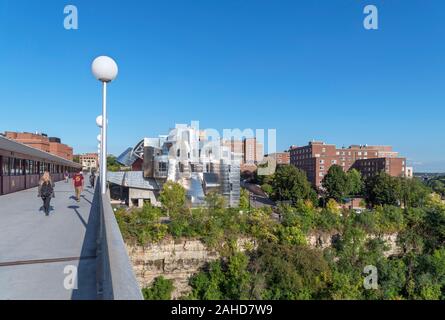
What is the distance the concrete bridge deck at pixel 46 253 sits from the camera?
2.82m

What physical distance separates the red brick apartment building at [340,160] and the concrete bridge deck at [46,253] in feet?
195

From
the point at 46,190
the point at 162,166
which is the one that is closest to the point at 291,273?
the point at 46,190

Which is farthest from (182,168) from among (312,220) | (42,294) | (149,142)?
(42,294)

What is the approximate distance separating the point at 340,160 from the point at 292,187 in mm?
31638

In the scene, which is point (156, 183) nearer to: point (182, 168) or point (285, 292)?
point (182, 168)

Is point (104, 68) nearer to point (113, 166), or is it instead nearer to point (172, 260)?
point (172, 260)

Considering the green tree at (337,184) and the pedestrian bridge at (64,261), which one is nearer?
the pedestrian bridge at (64,261)

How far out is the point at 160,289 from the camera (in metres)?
15.9

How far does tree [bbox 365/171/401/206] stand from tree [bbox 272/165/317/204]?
8355 millimetres

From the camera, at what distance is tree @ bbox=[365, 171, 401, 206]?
39000 millimetres

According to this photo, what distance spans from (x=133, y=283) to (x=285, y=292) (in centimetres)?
1588

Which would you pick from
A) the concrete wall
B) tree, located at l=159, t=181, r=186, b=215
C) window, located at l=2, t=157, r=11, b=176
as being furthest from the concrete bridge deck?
the concrete wall

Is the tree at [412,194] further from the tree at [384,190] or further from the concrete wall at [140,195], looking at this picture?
the concrete wall at [140,195]

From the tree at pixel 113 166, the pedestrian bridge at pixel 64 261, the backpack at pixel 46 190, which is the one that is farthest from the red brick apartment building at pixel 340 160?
the pedestrian bridge at pixel 64 261
